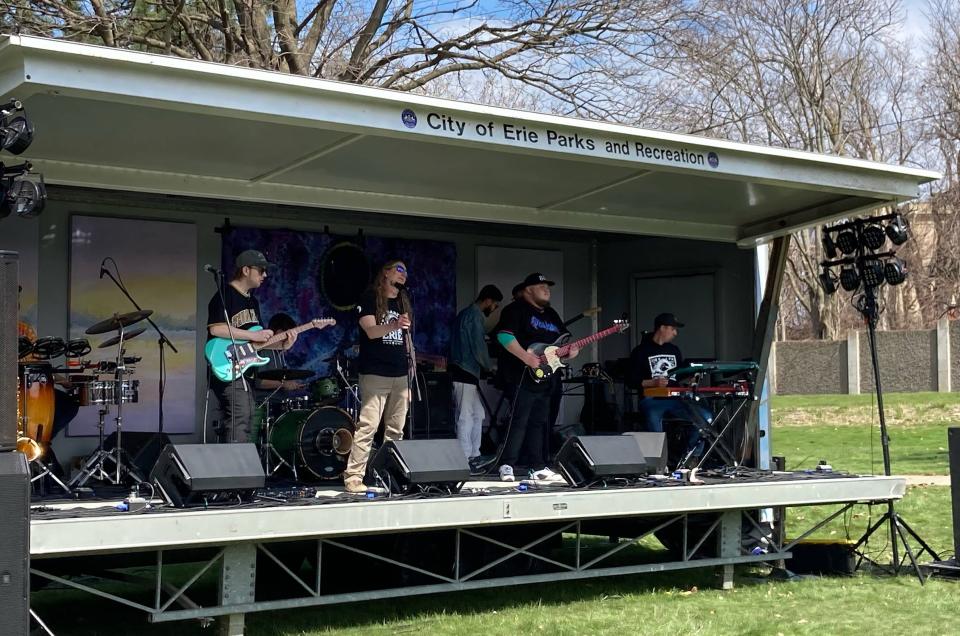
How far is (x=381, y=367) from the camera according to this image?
789 cm

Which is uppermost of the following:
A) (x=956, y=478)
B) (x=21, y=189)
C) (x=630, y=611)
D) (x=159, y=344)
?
(x=21, y=189)

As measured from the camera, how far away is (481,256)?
11.4 m

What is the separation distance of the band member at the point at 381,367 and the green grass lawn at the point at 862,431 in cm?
957

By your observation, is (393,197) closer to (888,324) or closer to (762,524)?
(762,524)

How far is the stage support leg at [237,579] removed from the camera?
6449 millimetres

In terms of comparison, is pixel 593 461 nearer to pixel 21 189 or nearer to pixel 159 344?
pixel 159 344

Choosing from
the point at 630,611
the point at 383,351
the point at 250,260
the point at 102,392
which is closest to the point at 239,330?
the point at 250,260

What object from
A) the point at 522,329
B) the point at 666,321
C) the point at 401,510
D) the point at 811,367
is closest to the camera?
the point at 401,510

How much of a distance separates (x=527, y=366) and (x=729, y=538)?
1991 millimetres

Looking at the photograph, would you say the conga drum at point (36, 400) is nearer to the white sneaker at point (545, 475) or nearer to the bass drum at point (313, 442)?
the bass drum at point (313, 442)

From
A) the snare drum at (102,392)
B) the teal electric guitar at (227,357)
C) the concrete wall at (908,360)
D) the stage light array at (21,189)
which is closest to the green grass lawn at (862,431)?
the concrete wall at (908,360)

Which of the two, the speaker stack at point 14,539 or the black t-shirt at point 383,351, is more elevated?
the black t-shirt at point 383,351

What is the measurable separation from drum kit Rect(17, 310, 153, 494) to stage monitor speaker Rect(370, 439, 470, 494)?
5.66 feet

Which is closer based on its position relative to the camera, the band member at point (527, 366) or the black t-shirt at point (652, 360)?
the band member at point (527, 366)
